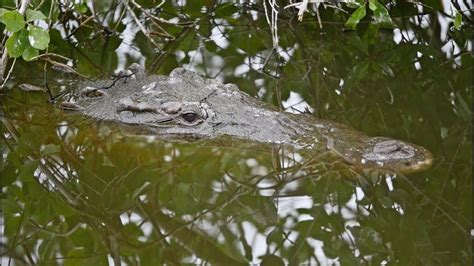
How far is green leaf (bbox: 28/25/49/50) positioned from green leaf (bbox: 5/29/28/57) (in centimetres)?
7

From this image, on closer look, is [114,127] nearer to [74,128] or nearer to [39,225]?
[74,128]

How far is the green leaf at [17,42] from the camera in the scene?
4004 millimetres

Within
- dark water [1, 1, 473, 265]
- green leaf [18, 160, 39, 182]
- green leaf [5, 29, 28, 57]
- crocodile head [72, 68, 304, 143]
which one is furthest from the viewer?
crocodile head [72, 68, 304, 143]

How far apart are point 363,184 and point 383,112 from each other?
1016 millimetres

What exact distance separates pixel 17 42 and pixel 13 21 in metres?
0.16

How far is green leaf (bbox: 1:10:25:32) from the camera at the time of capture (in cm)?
386

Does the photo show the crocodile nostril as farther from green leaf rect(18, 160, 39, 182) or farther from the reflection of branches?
green leaf rect(18, 160, 39, 182)

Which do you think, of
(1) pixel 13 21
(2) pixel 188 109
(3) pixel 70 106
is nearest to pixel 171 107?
(2) pixel 188 109

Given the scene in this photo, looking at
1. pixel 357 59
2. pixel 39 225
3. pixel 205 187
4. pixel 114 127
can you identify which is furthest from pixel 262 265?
pixel 357 59

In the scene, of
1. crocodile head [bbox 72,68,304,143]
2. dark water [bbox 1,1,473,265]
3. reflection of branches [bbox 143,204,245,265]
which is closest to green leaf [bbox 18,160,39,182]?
dark water [bbox 1,1,473,265]

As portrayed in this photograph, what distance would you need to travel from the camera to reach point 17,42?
4.02 metres

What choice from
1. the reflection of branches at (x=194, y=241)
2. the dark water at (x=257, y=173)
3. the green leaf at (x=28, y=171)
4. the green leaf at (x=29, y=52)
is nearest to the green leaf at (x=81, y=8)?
the dark water at (x=257, y=173)

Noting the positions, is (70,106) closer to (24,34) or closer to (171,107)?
(171,107)

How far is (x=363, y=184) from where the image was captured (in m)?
4.11
